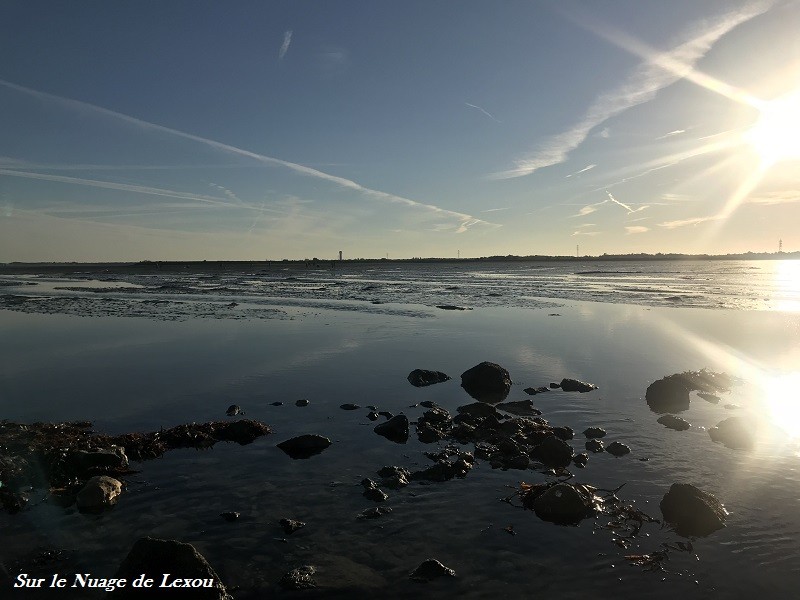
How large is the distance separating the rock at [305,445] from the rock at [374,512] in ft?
11.1

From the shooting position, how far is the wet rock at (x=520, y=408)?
16500 millimetres

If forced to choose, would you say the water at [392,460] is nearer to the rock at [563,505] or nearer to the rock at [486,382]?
the rock at [563,505]

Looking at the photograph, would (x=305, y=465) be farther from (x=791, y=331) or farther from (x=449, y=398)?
(x=791, y=331)

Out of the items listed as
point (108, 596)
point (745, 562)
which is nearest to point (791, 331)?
point (745, 562)

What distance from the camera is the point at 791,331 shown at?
33.2 m

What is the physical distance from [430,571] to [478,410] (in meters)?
8.49

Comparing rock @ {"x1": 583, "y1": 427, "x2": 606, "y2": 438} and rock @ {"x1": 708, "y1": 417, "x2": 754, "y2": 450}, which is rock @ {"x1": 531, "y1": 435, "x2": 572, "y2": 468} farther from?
rock @ {"x1": 708, "y1": 417, "x2": 754, "y2": 450}

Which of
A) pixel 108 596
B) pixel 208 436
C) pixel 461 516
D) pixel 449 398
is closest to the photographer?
pixel 108 596

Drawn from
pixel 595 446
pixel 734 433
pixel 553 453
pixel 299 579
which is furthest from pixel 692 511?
pixel 299 579

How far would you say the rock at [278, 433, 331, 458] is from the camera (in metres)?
13.0

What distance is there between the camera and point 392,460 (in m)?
12.5

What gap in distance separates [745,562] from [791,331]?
32245 millimetres

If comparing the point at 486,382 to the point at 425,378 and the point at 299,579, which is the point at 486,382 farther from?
the point at 299,579

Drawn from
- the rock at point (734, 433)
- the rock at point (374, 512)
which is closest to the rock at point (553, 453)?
the rock at point (374, 512)
